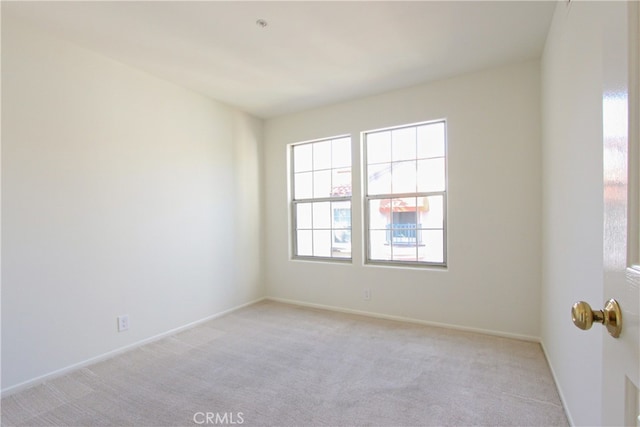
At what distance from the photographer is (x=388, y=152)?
3.60 metres

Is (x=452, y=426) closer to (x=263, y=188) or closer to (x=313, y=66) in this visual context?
(x=313, y=66)

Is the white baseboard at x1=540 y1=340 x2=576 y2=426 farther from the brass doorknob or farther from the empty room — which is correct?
the brass doorknob

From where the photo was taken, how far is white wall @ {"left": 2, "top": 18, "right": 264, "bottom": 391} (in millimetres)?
2127

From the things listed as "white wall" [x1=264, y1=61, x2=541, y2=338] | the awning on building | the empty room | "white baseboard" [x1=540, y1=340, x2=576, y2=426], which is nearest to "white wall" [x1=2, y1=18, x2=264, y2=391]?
the empty room

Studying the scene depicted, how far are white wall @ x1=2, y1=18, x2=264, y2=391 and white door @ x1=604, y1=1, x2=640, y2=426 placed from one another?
9.97 feet

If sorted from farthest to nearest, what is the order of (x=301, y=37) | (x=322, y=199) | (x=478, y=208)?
(x=322, y=199) → (x=478, y=208) → (x=301, y=37)

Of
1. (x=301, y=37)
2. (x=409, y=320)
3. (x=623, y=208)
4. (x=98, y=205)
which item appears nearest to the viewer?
(x=623, y=208)

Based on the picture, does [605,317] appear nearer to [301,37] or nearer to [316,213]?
[301,37]

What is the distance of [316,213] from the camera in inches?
163

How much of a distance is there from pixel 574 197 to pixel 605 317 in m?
1.35

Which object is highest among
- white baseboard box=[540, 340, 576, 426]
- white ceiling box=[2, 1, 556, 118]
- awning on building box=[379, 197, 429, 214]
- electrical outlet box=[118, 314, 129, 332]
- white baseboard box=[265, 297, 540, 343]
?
white ceiling box=[2, 1, 556, 118]

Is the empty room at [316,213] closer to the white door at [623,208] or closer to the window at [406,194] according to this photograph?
the window at [406,194]

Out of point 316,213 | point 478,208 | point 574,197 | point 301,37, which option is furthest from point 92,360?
point 478,208

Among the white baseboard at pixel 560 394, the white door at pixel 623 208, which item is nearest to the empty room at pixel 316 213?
the white baseboard at pixel 560 394
